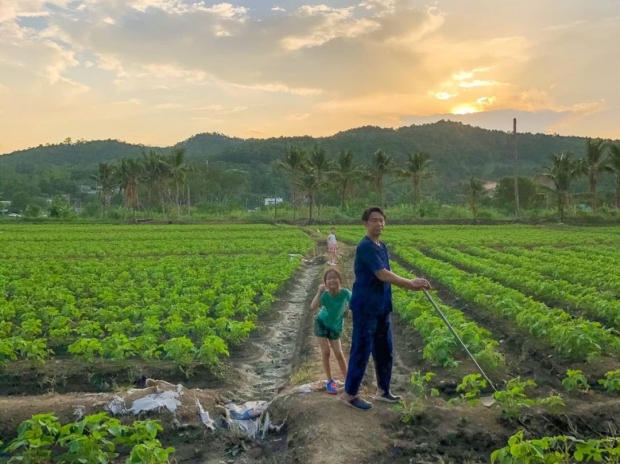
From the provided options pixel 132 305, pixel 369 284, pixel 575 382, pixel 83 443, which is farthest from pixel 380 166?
pixel 83 443

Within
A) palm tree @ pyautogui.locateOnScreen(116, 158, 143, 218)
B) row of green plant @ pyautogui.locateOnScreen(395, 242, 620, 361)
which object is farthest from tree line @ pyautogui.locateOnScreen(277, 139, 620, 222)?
row of green plant @ pyautogui.locateOnScreen(395, 242, 620, 361)

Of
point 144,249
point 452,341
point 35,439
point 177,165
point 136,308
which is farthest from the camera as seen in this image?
point 177,165

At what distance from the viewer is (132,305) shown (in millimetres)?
12109

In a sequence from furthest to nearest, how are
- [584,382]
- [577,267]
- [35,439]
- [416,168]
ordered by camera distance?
[416,168] → [577,267] → [584,382] → [35,439]

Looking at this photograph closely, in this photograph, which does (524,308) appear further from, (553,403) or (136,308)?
(136,308)

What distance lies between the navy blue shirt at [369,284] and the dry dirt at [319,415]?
3.79 feet

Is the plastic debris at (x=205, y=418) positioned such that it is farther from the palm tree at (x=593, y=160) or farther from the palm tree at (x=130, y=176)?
the palm tree at (x=130, y=176)

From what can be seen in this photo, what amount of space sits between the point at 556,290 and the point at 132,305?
9.62 meters

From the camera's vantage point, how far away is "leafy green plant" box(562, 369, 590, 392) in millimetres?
6627

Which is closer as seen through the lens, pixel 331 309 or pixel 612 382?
pixel 612 382

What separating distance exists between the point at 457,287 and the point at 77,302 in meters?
9.06

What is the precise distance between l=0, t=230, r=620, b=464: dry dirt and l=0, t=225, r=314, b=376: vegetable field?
412 mm

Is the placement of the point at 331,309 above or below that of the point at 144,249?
above

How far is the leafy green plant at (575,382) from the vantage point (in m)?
6.63
